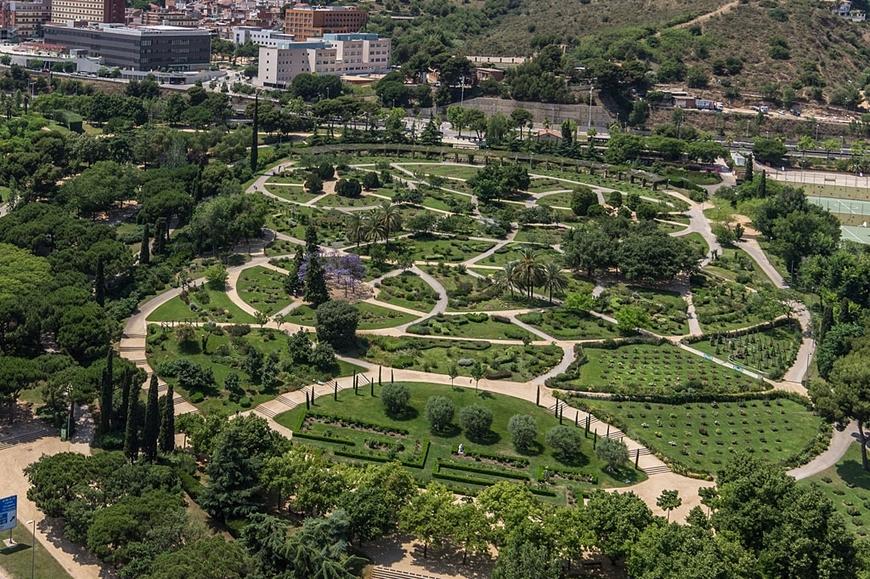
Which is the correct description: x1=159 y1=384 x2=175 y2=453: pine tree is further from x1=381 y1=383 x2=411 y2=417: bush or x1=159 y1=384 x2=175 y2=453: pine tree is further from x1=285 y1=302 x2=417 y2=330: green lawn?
x1=285 y1=302 x2=417 y2=330: green lawn

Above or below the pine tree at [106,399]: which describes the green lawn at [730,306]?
above

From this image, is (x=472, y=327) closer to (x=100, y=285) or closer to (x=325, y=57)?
(x=100, y=285)

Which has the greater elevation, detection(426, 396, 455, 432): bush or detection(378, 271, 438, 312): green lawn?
detection(378, 271, 438, 312): green lawn

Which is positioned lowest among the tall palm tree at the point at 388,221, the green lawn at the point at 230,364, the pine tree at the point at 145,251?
the green lawn at the point at 230,364

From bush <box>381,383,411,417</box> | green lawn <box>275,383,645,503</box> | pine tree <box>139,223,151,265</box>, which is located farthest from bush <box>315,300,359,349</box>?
pine tree <box>139,223,151,265</box>

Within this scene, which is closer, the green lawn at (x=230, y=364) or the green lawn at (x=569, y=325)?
the green lawn at (x=230, y=364)

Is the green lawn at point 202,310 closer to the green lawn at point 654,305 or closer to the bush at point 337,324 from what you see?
the bush at point 337,324

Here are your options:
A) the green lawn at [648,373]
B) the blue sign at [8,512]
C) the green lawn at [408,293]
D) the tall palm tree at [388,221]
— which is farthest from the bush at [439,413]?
the tall palm tree at [388,221]

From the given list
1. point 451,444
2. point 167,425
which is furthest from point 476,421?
point 167,425
